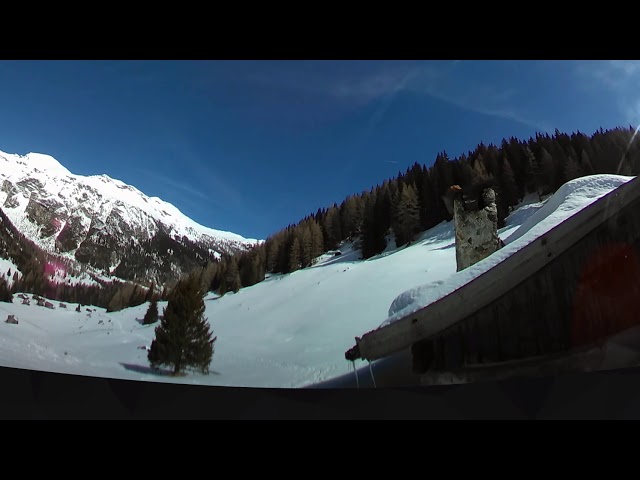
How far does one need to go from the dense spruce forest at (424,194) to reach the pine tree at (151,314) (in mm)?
247

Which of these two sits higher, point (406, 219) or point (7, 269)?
point (406, 219)

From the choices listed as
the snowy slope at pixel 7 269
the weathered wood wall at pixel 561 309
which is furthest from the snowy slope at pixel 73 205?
the weathered wood wall at pixel 561 309

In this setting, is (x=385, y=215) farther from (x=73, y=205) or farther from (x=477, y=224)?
(x=73, y=205)

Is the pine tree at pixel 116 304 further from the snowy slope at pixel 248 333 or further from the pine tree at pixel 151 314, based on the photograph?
the pine tree at pixel 151 314

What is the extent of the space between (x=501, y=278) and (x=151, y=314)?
6.29ft

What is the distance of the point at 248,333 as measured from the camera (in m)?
1.57

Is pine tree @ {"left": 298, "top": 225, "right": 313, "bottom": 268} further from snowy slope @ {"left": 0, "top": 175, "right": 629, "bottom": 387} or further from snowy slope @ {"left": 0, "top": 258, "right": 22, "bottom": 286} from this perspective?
snowy slope @ {"left": 0, "top": 258, "right": 22, "bottom": 286}

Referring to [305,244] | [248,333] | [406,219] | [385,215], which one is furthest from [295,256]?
[406,219]

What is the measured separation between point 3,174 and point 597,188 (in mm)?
3475

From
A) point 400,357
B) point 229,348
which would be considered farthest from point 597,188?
point 229,348

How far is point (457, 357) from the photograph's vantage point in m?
1.75

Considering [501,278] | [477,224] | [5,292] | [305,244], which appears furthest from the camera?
[477,224]

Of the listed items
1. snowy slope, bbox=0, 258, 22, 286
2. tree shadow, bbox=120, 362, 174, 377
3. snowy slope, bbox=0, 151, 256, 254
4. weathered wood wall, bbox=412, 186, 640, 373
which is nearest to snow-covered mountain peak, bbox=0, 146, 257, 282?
snowy slope, bbox=0, 151, 256, 254
